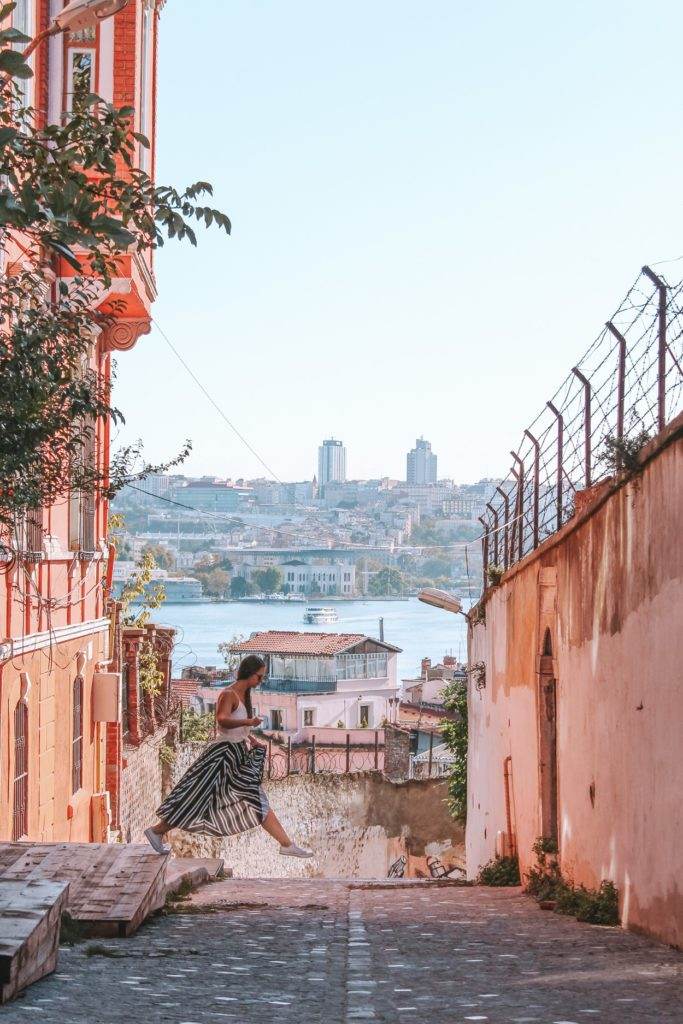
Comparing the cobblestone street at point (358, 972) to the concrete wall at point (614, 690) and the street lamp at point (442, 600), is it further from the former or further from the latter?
the street lamp at point (442, 600)

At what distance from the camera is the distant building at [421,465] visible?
577 ft

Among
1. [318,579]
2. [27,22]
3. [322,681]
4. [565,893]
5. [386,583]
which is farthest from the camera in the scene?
[318,579]

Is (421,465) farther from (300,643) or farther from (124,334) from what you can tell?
(124,334)

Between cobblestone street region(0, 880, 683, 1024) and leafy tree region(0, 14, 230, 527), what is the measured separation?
2.90 meters

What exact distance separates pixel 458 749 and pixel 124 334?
36.1 feet

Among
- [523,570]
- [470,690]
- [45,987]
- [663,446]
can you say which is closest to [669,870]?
[663,446]

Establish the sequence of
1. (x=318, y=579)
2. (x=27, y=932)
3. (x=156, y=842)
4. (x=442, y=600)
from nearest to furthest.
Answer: (x=27, y=932) → (x=156, y=842) → (x=442, y=600) → (x=318, y=579)

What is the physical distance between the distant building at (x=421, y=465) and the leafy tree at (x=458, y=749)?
490 ft

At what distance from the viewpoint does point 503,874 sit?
1577cm

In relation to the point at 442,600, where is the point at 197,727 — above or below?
below

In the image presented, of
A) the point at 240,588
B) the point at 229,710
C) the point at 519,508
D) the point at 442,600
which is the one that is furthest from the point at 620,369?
the point at 240,588

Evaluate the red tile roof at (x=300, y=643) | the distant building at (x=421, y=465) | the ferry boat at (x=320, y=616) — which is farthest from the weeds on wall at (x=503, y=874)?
the distant building at (x=421, y=465)

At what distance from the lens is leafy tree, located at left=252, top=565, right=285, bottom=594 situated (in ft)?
485

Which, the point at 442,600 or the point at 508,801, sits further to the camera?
the point at 442,600
